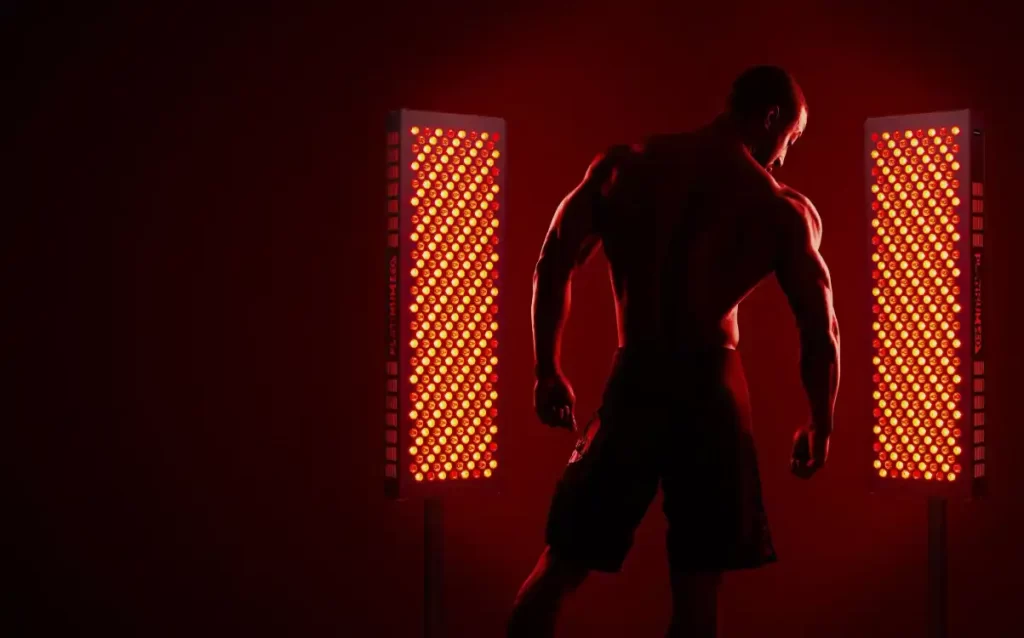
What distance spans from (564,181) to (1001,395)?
1.38 meters

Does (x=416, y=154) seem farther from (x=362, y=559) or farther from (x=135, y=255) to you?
(x=362, y=559)

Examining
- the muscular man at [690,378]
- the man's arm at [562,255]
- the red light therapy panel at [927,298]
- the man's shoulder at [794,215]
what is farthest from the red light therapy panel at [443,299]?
the red light therapy panel at [927,298]

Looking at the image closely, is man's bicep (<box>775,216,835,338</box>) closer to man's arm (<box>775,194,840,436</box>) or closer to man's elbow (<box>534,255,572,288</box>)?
man's arm (<box>775,194,840,436</box>)

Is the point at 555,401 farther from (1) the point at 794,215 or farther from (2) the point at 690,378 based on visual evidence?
(1) the point at 794,215

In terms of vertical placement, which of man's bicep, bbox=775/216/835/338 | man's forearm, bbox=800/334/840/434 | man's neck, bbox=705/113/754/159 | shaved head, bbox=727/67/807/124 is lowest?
man's forearm, bbox=800/334/840/434

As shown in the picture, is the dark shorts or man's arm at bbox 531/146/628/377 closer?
the dark shorts

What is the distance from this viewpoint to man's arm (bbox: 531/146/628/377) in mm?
2740

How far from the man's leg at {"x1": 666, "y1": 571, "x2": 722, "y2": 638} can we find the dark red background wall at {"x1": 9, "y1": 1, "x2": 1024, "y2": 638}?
2.43 ft

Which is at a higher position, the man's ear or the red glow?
the man's ear

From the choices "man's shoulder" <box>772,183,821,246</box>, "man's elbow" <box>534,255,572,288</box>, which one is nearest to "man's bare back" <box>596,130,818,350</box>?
"man's shoulder" <box>772,183,821,246</box>

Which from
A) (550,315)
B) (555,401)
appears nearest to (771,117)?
(550,315)

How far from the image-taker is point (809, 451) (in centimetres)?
271

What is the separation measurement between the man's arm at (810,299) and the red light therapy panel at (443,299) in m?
0.73

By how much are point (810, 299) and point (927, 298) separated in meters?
0.55
